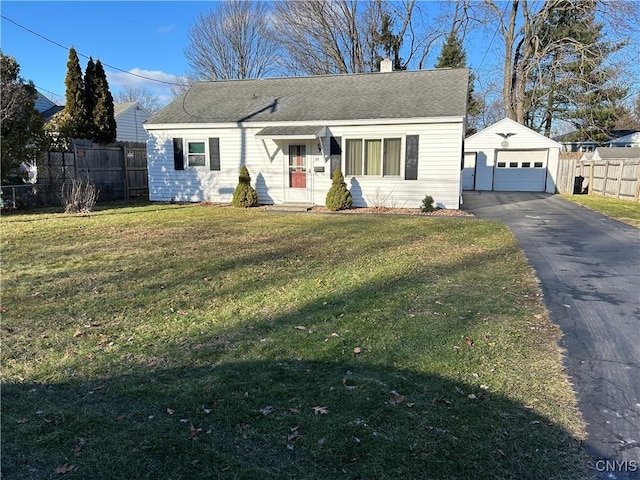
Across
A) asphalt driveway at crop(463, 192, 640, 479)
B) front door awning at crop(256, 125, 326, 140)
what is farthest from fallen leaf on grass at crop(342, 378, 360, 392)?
front door awning at crop(256, 125, 326, 140)

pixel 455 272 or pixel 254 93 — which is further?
pixel 254 93

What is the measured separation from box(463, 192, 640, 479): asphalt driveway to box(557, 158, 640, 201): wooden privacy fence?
755 cm

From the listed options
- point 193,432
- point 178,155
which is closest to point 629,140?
point 178,155

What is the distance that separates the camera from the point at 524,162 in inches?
885

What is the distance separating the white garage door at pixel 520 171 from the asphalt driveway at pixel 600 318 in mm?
12147

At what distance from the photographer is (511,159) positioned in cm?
2259

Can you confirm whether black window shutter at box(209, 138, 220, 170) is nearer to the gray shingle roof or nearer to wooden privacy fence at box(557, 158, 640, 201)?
the gray shingle roof

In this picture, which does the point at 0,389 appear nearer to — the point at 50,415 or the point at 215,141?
the point at 50,415

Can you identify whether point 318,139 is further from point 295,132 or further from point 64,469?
point 64,469

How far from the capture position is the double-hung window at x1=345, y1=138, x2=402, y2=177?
534 inches

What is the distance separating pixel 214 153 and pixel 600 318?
13.1 meters

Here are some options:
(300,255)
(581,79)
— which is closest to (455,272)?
(300,255)

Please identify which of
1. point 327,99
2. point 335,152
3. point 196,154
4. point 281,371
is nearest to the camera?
point 281,371

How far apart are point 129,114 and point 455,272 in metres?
31.7
